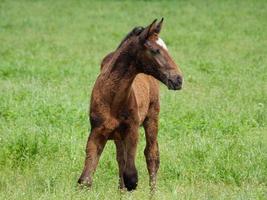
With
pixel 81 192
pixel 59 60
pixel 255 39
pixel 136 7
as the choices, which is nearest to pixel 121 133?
pixel 81 192

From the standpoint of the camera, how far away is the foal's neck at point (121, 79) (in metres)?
8.48

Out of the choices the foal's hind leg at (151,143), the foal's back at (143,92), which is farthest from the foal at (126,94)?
the foal's hind leg at (151,143)

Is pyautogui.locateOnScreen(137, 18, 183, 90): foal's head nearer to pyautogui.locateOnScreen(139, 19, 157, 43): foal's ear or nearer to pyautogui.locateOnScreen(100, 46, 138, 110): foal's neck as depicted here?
pyautogui.locateOnScreen(139, 19, 157, 43): foal's ear

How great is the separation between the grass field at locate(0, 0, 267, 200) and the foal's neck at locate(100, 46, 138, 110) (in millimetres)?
1008

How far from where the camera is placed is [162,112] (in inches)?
542

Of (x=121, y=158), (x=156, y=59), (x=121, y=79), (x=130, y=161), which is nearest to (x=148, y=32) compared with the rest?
(x=156, y=59)

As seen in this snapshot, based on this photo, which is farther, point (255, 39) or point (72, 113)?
point (255, 39)

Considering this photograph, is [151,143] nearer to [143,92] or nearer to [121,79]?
[143,92]

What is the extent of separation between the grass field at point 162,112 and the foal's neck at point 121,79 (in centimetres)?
101

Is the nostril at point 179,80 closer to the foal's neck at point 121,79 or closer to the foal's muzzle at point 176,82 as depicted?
the foal's muzzle at point 176,82

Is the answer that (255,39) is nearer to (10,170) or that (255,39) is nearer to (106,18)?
(106,18)

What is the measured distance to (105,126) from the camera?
27.5 ft

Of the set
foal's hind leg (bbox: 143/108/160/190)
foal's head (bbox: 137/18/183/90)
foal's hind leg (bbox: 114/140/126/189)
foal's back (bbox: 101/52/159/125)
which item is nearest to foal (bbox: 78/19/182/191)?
foal's head (bbox: 137/18/183/90)

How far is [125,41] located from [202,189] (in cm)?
201
